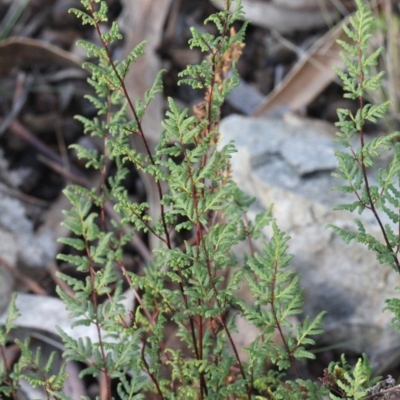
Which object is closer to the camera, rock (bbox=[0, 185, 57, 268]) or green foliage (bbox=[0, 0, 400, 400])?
green foliage (bbox=[0, 0, 400, 400])

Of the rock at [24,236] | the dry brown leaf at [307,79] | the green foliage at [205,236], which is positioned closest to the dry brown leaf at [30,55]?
the rock at [24,236]

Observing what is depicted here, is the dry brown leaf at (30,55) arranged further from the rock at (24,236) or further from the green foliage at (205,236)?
the green foliage at (205,236)

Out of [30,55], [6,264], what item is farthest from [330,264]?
[30,55]

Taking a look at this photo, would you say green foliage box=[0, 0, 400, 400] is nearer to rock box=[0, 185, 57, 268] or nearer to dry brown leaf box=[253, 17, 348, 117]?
rock box=[0, 185, 57, 268]

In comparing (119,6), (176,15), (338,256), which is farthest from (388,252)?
(119,6)

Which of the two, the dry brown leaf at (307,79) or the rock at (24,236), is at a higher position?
the dry brown leaf at (307,79)

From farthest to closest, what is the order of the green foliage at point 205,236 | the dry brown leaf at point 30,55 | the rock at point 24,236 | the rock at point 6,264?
the dry brown leaf at point 30,55 → the rock at point 24,236 → the rock at point 6,264 → the green foliage at point 205,236

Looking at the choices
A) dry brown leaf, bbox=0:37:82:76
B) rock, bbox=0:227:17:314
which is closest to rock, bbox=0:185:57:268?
rock, bbox=0:227:17:314

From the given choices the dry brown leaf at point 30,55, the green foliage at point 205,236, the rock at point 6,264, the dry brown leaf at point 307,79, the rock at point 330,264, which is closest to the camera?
the green foliage at point 205,236

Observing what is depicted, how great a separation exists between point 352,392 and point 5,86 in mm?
2272

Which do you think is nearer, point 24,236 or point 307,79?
point 24,236

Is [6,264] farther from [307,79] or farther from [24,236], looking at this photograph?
[307,79]

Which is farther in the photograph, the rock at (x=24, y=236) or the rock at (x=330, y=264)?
the rock at (x=24, y=236)

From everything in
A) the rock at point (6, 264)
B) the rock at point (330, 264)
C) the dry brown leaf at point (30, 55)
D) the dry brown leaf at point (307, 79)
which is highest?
the dry brown leaf at point (307, 79)
